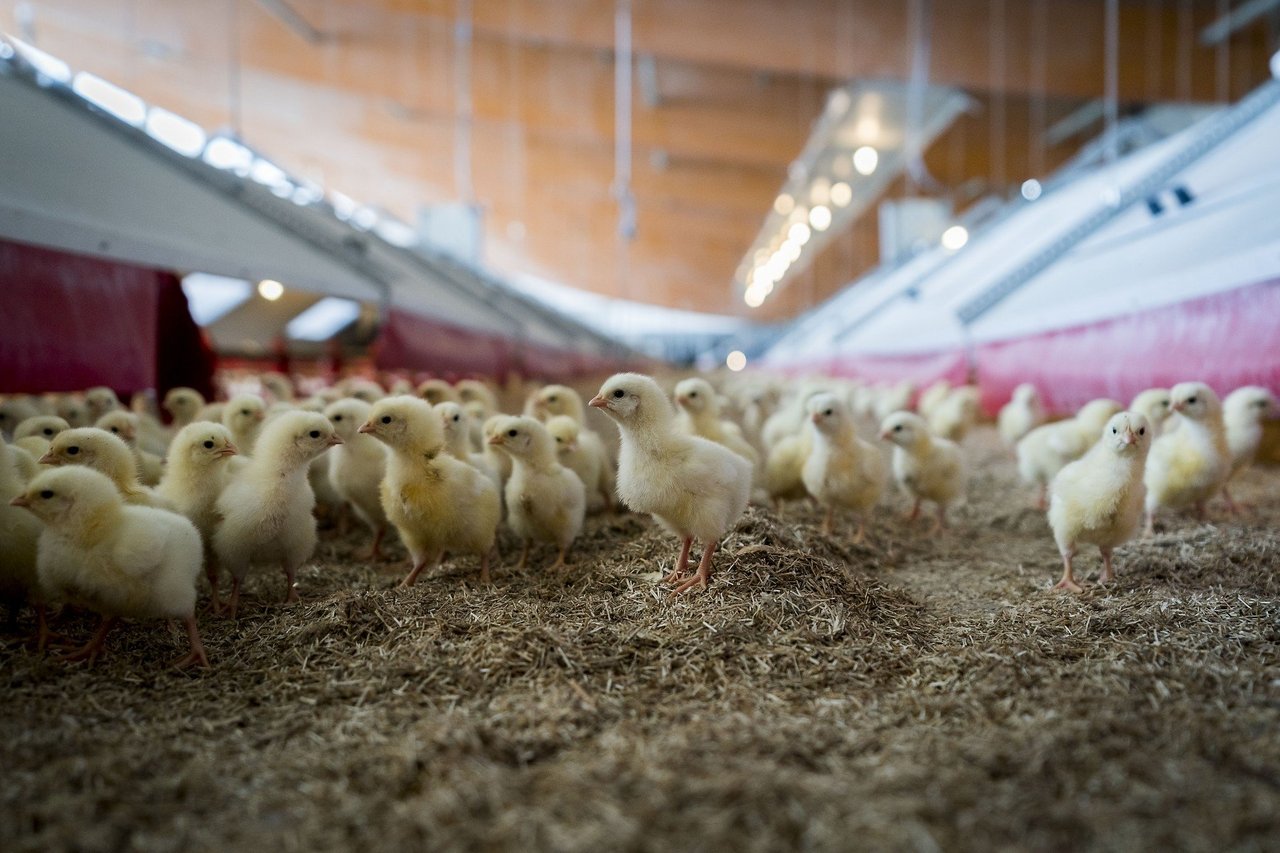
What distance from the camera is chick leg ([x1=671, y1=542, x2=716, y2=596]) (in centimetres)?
229

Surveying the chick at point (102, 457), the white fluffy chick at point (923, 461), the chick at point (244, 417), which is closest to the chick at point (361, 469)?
the chick at point (244, 417)

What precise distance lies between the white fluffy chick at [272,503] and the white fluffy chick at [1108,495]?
2.31m

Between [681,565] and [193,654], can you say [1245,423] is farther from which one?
[193,654]

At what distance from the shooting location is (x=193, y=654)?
199cm

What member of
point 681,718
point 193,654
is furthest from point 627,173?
point 681,718

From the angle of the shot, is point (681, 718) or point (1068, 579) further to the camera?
point (1068, 579)

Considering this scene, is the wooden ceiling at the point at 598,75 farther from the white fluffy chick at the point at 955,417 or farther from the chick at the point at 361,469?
the chick at the point at 361,469

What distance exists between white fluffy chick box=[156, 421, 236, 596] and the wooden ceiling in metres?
5.78

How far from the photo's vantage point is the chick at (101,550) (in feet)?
6.10

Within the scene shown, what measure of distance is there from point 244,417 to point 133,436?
1.23 ft

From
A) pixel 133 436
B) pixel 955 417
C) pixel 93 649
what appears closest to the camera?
pixel 93 649

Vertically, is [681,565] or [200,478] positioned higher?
[200,478]

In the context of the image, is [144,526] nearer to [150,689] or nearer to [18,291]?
[150,689]

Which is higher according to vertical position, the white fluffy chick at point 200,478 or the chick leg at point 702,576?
the white fluffy chick at point 200,478
